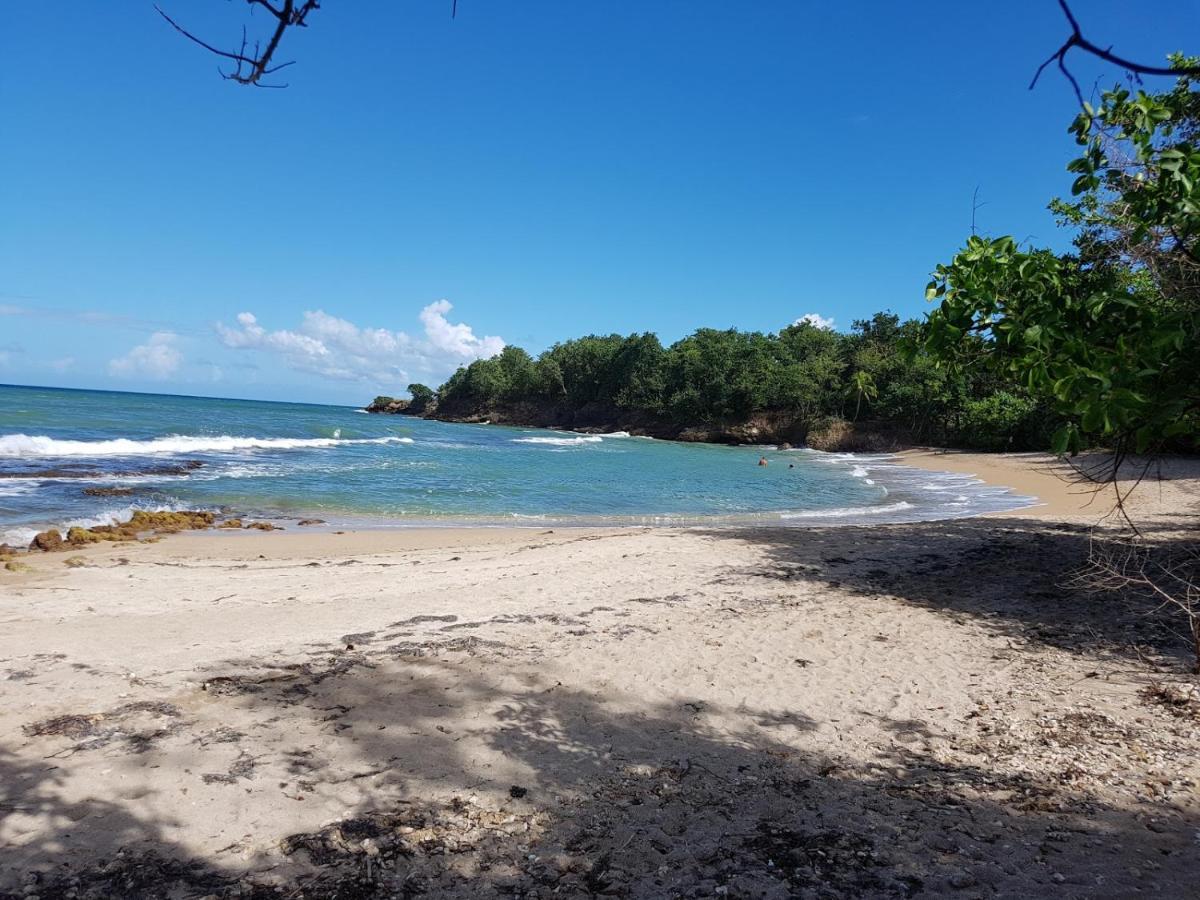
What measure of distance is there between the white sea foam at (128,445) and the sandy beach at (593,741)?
19.2 metres

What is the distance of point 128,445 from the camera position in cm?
2647

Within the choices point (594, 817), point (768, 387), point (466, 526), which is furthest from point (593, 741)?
point (768, 387)

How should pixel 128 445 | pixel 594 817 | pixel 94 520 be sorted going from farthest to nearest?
pixel 128 445 < pixel 94 520 < pixel 594 817

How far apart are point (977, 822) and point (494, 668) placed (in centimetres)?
339

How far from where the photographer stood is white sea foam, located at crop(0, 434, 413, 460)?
22797 mm

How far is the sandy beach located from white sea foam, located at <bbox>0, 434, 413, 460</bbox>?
1921 centimetres

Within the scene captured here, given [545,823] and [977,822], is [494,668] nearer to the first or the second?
[545,823]

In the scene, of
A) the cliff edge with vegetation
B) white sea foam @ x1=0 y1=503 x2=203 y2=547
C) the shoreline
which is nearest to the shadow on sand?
the shoreline

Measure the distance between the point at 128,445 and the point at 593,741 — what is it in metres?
29.1

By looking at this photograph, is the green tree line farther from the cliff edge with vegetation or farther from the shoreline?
the shoreline

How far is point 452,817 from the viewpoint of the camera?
3291mm

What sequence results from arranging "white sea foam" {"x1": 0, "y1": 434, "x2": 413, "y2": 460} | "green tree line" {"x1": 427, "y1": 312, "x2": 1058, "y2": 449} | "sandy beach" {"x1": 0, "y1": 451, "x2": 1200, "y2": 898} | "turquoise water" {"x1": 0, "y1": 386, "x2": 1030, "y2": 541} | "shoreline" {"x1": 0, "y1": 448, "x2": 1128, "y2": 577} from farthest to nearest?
"green tree line" {"x1": 427, "y1": 312, "x2": 1058, "y2": 449} → "white sea foam" {"x1": 0, "y1": 434, "x2": 413, "y2": 460} → "turquoise water" {"x1": 0, "y1": 386, "x2": 1030, "y2": 541} → "shoreline" {"x1": 0, "y1": 448, "x2": 1128, "y2": 577} → "sandy beach" {"x1": 0, "y1": 451, "x2": 1200, "y2": 898}

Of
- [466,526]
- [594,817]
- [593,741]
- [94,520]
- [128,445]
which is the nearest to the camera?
[594,817]

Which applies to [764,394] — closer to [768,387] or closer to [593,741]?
[768,387]
